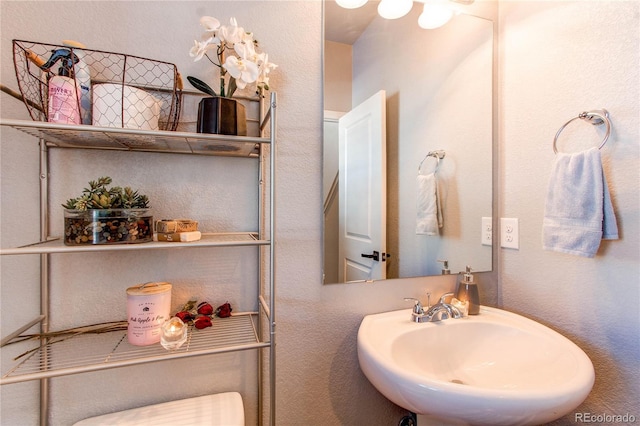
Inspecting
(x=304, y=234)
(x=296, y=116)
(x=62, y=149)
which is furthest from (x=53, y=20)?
(x=304, y=234)

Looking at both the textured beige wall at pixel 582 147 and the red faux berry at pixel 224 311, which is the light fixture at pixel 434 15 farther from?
the red faux berry at pixel 224 311

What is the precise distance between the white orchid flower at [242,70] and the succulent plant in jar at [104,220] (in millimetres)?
379

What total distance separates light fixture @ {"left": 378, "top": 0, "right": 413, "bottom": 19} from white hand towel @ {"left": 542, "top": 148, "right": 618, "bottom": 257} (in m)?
0.74

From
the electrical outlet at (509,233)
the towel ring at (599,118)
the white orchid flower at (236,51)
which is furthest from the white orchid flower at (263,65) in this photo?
the electrical outlet at (509,233)

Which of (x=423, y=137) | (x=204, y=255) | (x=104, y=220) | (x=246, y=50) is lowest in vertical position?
(x=204, y=255)

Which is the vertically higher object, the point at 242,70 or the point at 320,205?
the point at 242,70

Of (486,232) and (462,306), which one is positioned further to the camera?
(486,232)

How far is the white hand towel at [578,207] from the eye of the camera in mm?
804

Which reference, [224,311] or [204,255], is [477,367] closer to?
[224,311]

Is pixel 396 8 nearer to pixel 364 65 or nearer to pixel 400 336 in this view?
pixel 364 65

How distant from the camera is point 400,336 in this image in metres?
0.89

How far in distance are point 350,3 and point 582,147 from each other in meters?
0.88

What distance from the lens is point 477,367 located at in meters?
0.95

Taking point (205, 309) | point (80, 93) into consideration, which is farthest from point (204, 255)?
point (80, 93)
